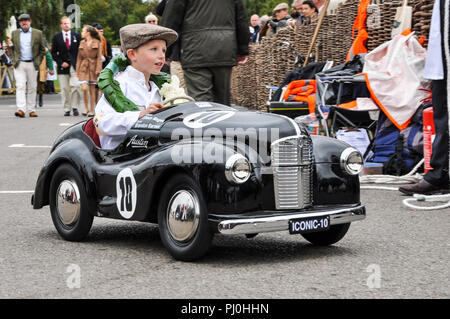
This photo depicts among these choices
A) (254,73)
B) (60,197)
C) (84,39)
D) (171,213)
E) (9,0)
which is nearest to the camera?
(171,213)

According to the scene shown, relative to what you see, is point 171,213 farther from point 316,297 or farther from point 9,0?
point 9,0

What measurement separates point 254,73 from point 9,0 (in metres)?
20.6

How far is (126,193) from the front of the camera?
5062 mm

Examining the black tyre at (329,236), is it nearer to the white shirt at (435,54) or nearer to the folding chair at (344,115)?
the white shirt at (435,54)

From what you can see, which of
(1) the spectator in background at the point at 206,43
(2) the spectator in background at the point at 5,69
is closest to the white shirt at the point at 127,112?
(1) the spectator in background at the point at 206,43

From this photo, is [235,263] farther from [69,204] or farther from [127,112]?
[69,204]

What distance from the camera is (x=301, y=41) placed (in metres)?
13.8

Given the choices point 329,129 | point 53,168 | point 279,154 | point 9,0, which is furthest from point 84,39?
point 9,0

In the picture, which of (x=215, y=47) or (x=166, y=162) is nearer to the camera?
(x=166, y=162)

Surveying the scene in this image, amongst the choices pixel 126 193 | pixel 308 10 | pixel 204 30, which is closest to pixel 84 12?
pixel 308 10

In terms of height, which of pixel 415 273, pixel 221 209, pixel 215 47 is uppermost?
pixel 215 47

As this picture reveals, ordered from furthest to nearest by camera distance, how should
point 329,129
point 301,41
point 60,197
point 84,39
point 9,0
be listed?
point 9,0 < point 84,39 < point 301,41 < point 329,129 < point 60,197

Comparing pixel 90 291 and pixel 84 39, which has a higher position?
pixel 84 39

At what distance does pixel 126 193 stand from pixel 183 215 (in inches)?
23.1
